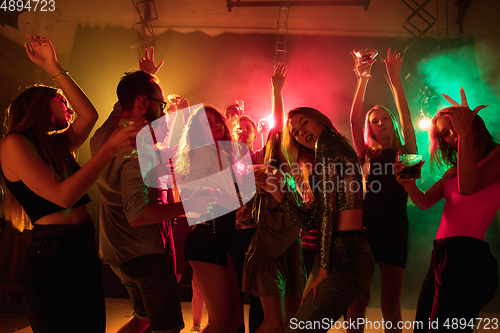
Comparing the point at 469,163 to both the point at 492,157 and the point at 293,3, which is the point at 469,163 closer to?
the point at 492,157

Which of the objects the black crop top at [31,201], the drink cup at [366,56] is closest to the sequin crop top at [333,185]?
the black crop top at [31,201]

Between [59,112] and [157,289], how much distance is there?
3.12 ft

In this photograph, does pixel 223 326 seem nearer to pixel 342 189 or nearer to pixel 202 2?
pixel 342 189

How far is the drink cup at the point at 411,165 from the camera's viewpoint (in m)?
1.72

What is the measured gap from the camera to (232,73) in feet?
17.5

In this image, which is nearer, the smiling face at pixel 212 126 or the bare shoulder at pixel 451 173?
the bare shoulder at pixel 451 173

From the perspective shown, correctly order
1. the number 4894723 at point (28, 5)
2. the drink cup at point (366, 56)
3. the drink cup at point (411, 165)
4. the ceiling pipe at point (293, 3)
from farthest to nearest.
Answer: the ceiling pipe at point (293, 3)
the number 4894723 at point (28, 5)
the drink cup at point (366, 56)
the drink cup at point (411, 165)

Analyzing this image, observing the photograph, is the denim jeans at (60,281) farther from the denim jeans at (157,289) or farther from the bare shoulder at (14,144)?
the bare shoulder at (14,144)

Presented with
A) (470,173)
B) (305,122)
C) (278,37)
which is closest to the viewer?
(470,173)

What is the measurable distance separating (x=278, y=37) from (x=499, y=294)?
17.6 ft

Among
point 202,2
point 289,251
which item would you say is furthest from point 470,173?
point 202,2

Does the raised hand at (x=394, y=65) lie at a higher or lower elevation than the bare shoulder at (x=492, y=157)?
higher

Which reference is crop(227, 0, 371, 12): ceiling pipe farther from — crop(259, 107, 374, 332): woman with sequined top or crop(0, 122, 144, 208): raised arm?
crop(0, 122, 144, 208): raised arm

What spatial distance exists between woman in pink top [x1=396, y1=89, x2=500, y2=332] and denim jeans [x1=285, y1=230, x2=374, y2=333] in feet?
1.85
